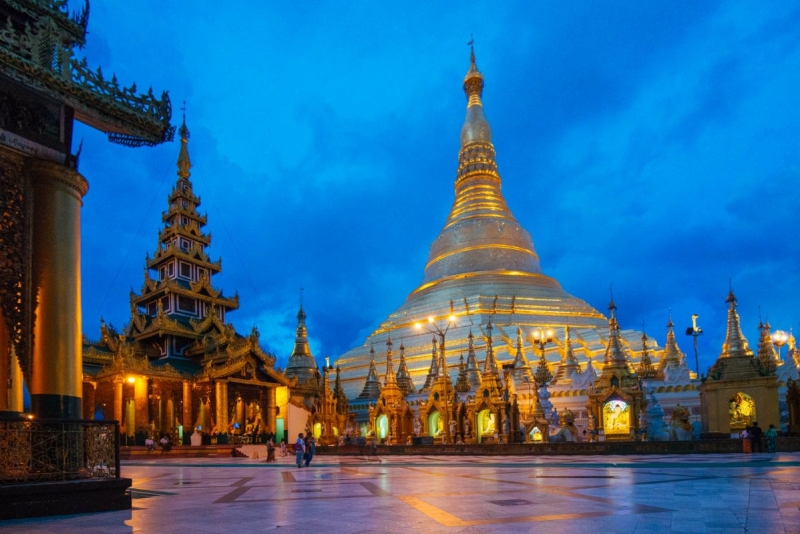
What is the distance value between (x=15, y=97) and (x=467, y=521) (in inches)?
308

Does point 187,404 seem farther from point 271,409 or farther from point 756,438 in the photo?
point 756,438

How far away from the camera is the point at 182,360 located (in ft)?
121

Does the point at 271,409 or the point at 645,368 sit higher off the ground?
the point at 645,368

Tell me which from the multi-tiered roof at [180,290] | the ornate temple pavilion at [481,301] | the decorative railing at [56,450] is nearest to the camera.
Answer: the decorative railing at [56,450]

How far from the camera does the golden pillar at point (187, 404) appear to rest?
113ft

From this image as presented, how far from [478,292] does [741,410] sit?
26355mm

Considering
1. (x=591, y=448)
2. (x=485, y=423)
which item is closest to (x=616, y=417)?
(x=485, y=423)

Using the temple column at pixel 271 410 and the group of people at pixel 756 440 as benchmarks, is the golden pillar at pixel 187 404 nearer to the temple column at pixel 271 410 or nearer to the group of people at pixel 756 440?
the temple column at pixel 271 410

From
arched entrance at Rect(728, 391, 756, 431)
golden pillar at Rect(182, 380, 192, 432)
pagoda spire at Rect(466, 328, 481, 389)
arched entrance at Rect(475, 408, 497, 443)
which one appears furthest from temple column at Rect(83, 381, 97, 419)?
arched entrance at Rect(728, 391, 756, 431)

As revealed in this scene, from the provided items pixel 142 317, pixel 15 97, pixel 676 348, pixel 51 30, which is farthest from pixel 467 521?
pixel 676 348

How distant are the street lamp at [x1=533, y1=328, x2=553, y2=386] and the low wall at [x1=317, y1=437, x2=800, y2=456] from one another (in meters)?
12.8

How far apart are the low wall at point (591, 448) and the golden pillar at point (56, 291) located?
17.1m

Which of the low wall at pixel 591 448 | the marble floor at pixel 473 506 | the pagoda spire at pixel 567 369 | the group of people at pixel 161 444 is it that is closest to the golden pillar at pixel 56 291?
the marble floor at pixel 473 506

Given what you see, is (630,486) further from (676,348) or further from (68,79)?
(676,348)
